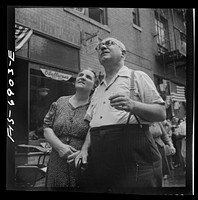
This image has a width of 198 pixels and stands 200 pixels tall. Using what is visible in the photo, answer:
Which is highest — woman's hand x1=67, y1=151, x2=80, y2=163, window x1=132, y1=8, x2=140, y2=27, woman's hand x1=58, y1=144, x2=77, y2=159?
window x1=132, y1=8, x2=140, y2=27

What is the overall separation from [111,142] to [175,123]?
1.02 metres

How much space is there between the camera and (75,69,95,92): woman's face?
13.3 feet

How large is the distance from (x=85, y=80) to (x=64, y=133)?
2.78 ft

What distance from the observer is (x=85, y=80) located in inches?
160

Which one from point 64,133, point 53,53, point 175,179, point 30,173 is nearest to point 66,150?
point 64,133

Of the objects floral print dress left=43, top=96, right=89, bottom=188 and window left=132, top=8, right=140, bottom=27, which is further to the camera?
window left=132, top=8, right=140, bottom=27

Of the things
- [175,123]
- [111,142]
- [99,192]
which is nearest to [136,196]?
[99,192]

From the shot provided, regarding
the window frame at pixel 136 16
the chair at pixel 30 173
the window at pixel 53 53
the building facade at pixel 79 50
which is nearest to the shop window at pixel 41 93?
the building facade at pixel 79 50

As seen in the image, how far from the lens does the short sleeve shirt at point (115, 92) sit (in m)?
3.82

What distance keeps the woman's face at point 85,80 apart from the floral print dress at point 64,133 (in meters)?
0.27

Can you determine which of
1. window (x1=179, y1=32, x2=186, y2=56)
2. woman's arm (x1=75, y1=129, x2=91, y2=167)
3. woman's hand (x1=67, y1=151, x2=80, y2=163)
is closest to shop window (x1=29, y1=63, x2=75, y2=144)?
woman's hand (x1=67, y1=151, x2=80, y2=163)

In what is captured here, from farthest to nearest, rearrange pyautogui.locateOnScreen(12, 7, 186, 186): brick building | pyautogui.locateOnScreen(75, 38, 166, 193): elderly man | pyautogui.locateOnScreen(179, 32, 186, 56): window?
pyautogui.locateOnScreen(179, 32, 186, 56): window
pyautogui.locateOnScreen(12, 7, 186, 186): brick building
pyautogui.locateOnScreen(75, 38, 166, 193): elderly man

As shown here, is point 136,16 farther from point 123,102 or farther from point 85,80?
point 123,102

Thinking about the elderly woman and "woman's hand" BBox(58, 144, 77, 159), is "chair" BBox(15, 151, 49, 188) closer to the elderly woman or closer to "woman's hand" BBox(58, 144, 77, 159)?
the elderly woman
